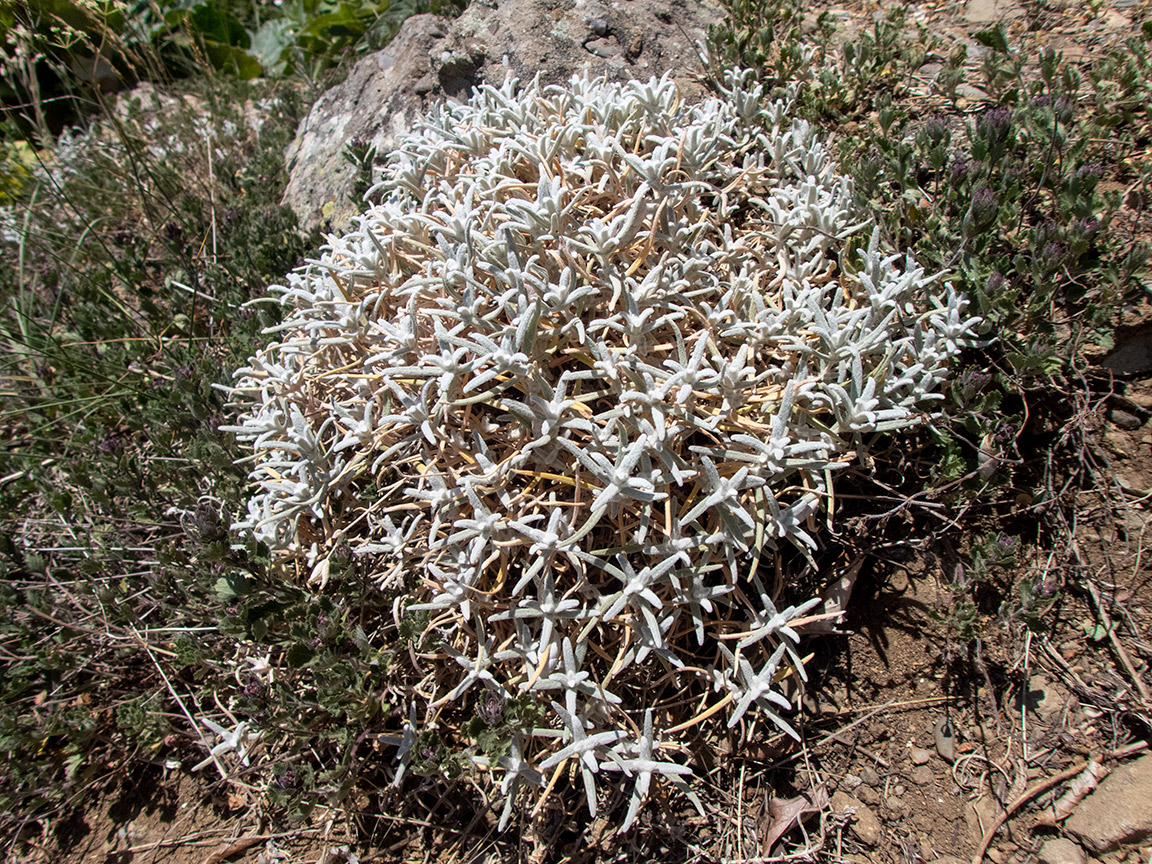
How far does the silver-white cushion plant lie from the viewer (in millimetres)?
2133

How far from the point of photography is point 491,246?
2.33m

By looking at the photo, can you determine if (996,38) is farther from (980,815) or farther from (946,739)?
(980,815)

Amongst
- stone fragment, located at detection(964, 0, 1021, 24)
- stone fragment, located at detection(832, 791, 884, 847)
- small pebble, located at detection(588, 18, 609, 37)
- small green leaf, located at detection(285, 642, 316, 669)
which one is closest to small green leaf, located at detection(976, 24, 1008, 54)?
stone fragment, located at detection(964, 0, 1021, 24)

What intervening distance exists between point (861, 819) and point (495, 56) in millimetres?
3854

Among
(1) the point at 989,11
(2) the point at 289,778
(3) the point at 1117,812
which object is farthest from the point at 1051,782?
(1) the point at 989,11

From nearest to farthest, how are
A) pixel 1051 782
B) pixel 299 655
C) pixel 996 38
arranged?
1. pixel 1051 782
2. pixel 299 655
3. pixel 996 38

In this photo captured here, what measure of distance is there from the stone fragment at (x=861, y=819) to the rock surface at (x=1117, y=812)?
0.53 m

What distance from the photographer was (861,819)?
223 centimetres

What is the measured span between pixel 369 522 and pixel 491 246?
1.06 m

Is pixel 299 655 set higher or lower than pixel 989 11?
lower

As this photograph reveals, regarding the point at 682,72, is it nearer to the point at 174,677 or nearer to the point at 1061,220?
the point at 1061,220

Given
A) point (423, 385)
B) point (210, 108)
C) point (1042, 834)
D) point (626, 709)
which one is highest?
point (210, 108)

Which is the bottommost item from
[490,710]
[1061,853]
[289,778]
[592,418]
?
[1061,853]

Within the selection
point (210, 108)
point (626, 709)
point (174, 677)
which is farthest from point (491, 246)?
point (210, 108)
